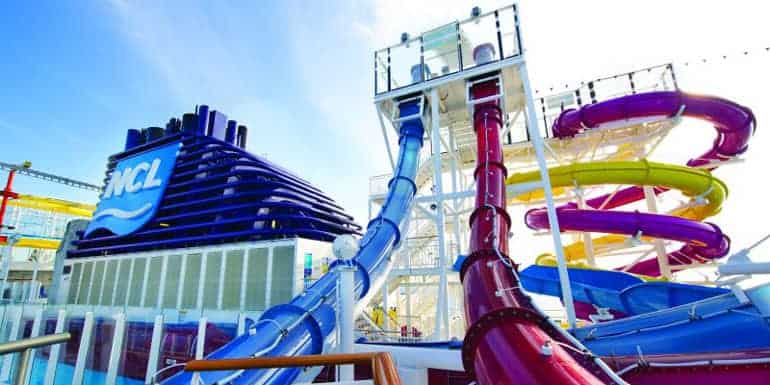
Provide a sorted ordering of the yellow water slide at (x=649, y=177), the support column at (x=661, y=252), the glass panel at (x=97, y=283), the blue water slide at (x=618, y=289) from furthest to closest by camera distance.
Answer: the glass panel at (x=97, y=283), the support column at (x=661, y=252), the yellow water slide at (x=649, y=177), the blue water slide at (x=618, y=289)

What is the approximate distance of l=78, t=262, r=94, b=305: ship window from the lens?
17.4m

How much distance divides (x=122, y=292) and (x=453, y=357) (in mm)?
17334

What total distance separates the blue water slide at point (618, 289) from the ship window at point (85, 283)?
68.0 feet

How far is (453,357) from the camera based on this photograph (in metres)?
4.98

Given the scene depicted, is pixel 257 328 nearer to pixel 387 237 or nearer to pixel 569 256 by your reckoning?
pixel 387 237

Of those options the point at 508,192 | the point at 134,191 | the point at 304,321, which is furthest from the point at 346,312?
the point at 134,191

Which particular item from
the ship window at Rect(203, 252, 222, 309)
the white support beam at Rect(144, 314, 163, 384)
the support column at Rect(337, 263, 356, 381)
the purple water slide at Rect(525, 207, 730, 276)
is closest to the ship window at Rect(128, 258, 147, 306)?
the ship window at Rect(203, 252, 222, 309)

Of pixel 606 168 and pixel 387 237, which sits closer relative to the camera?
pixel 387 237

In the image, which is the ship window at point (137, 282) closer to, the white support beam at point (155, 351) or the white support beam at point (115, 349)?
the white support beam at point (115, 349)

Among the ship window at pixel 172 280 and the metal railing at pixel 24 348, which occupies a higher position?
the ship window at pixel 172 280

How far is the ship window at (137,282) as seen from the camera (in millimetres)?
15211

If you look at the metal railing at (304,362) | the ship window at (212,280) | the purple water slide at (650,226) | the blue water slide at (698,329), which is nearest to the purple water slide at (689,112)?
the purple water slide at (650,226)

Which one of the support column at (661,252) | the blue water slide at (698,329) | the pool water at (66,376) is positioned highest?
the support column at (661,252)

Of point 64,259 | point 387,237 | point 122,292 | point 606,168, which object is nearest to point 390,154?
point 387,237
